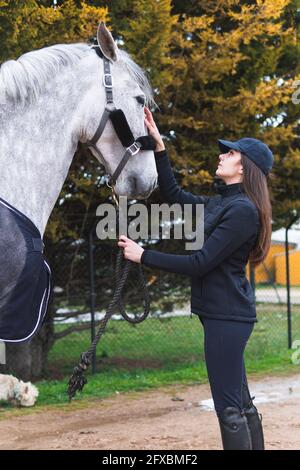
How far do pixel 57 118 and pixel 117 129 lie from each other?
0.27 metres

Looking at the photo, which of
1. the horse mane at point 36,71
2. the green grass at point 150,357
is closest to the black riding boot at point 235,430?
the horse mane at point 36,71

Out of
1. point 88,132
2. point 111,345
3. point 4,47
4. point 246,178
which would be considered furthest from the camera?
point 111,345

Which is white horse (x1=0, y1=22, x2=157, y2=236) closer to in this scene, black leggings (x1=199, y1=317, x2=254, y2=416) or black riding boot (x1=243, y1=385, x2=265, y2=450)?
black leggings (x1=199, y1=317, x2=254, y2=416)

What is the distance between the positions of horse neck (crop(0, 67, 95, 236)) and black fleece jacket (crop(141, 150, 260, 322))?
0.60m

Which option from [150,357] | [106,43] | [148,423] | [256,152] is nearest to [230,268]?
[256,152]

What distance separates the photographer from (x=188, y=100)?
6273 mm

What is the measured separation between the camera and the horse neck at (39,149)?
8.14 feet

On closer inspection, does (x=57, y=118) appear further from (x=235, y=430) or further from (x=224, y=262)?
(x=235, y=430)

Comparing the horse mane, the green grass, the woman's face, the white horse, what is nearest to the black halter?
the white horse

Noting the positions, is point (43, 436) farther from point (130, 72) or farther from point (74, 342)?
point (74, 342)

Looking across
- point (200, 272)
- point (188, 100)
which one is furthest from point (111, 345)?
point (200, 272)

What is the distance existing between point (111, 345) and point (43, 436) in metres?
5.26

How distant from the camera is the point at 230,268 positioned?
2.98 metres

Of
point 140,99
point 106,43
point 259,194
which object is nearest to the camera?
point 106,43
